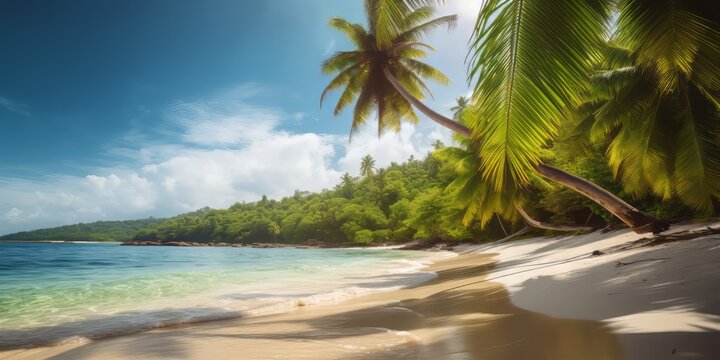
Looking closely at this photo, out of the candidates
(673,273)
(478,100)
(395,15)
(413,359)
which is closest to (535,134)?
(478,100)

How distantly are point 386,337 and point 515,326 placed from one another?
50.5 inches

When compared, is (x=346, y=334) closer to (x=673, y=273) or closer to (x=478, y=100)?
(x=478, y=100)

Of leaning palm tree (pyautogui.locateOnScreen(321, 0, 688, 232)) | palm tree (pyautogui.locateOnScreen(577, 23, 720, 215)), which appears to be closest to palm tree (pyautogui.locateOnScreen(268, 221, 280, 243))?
palm tree (pyautogui.locateOnScreen(577, 23, 720, 215))

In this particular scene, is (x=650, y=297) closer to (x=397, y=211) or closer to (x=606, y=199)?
(x=606, y=199)

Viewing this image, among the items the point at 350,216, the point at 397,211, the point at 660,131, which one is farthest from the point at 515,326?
the point at 350,216

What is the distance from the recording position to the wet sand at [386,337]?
2712 millimetres

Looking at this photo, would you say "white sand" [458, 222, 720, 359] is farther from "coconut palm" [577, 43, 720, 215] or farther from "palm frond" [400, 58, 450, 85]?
"palm frond" [400, 58, 450, 85]

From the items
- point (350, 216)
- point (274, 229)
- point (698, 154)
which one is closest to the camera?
point (698, 154)

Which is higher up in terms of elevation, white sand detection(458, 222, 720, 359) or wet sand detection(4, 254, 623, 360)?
white sand detection(458, 222, 720, 359)

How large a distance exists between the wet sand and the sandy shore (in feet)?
0.04

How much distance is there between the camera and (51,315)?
20.0ft

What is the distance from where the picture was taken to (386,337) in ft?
11.4

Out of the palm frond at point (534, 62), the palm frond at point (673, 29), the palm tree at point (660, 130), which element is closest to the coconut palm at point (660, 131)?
the palm tree at point (660, 130)

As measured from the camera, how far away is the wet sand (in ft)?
8.90
